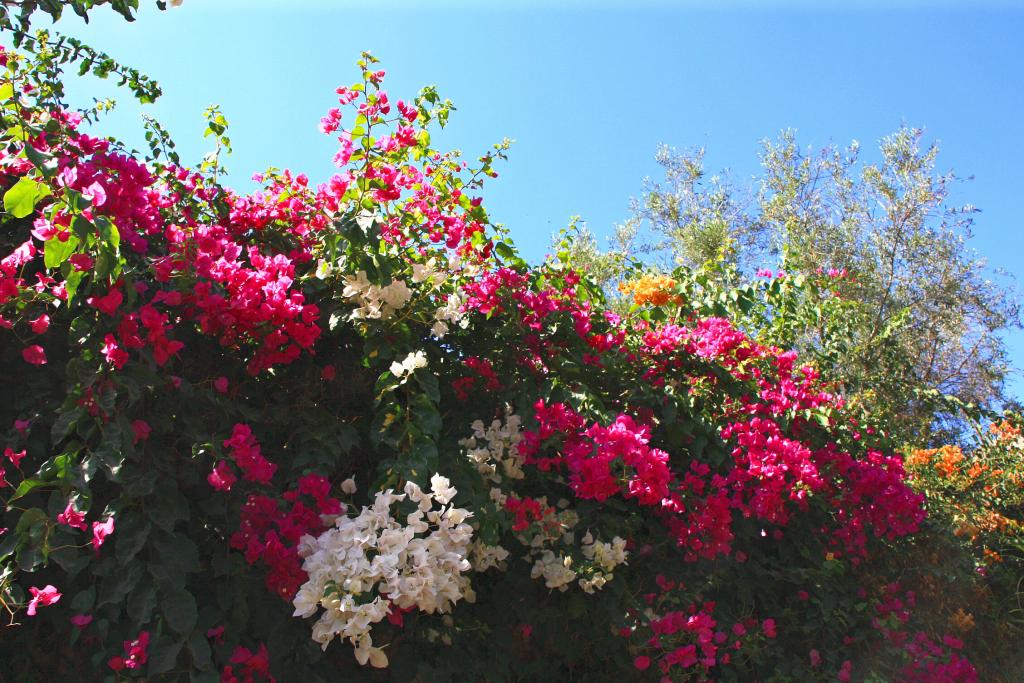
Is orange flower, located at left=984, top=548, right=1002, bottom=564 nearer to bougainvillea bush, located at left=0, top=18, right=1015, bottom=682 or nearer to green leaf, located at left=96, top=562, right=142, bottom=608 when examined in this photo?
bougainvillea bush, located at left=0, top=18, right=1015, bottom=682

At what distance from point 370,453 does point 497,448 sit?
1.32 feet

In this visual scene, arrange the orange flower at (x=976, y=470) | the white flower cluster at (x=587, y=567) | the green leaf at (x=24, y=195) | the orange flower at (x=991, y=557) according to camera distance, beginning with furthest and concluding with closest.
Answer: the orange flower at (x=976, y=470) → the orange flower at (x=991, y=557) → the white flower cluster at (x=587, y=567) → the green leaf at (x=24, y=195)

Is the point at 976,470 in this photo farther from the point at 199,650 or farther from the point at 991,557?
the point at 199,650

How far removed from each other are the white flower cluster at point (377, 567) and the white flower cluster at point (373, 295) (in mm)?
589

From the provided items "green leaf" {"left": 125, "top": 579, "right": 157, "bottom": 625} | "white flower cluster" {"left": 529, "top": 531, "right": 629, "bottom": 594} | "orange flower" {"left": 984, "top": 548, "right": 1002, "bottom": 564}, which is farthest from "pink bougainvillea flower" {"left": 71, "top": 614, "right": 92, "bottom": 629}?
"orange flower" {"left": 984, "top": 548, "right": 1002, "bottom": 564}

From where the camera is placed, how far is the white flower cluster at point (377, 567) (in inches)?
70.2

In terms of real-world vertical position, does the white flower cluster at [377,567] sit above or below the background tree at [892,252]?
below

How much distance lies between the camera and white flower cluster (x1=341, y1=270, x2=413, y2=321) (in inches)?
92.6

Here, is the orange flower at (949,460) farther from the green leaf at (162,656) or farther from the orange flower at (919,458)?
the green leaf at (162,656)

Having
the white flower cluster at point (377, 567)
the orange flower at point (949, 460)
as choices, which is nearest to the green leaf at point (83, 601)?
the white flower cluster at point (377, 567)

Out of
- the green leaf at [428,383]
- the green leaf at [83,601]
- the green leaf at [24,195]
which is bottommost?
the green leaf at [83,601]

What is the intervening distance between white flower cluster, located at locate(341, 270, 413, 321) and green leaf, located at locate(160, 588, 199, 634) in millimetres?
870

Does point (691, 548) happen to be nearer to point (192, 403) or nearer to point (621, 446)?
point (621, 446)

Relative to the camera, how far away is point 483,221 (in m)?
2.99
